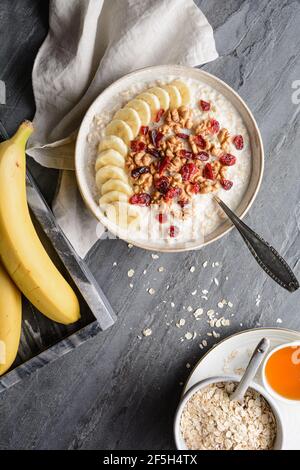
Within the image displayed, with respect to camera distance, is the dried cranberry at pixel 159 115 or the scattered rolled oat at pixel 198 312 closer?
the dried cranberry at pixel 159 115

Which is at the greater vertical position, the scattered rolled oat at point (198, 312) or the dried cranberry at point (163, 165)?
the dried cranberry at point (163, 165)

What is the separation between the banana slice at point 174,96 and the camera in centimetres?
128

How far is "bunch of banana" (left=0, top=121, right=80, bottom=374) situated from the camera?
1182mm

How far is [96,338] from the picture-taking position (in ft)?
4.65

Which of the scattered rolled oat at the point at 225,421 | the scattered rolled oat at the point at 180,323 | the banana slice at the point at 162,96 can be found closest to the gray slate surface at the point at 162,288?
the scattered rolled oat at the point at 180,323

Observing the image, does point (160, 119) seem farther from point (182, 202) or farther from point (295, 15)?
point (295, 15)

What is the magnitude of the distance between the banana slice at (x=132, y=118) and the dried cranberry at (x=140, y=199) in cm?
13

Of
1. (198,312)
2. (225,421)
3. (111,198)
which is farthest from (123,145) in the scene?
(225,421)

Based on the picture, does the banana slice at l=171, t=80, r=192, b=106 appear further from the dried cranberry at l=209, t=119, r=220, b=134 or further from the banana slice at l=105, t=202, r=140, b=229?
the banana slice at l=105, t=202, r=140, b=229

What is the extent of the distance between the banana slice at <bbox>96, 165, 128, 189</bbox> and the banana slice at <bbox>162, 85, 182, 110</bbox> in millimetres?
191

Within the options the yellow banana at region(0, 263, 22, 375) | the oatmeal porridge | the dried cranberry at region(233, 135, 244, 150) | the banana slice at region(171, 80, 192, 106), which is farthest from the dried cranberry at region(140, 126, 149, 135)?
the yellow banana at region(0, 263, 22, 375)

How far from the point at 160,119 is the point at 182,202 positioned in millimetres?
198

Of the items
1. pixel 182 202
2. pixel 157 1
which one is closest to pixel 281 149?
pixel 182 202

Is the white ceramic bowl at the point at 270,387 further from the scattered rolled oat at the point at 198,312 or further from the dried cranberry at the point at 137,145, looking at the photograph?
the dried cranberry at the point at 137,145
